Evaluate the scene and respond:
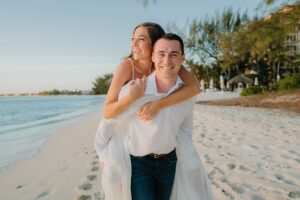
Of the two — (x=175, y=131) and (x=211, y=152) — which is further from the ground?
(x=175, y=131)

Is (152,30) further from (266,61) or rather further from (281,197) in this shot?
(266,61)

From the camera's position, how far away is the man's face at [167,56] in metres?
1.97

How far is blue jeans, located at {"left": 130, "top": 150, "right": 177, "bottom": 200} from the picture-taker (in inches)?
78.7

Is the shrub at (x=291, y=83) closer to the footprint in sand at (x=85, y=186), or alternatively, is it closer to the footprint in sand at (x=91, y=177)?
the footprint in sand at (x=91, y=177)

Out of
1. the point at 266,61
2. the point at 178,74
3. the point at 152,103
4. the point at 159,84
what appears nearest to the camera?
the point at 152,103

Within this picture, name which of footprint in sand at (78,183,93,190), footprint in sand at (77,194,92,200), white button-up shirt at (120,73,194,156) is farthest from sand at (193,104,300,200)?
white button-up shirt at (120,73,194,156)

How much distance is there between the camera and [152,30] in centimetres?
209

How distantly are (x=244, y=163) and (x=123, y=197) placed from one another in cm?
312

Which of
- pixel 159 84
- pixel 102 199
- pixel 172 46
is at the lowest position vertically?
pixel 102 199

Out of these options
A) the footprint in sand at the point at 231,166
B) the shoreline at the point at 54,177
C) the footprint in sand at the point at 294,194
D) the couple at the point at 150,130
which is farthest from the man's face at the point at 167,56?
the footprint in sand at the point at 231,166

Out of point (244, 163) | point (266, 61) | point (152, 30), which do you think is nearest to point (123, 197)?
point (152, 30)

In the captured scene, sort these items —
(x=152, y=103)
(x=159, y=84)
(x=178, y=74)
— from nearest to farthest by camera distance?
1. (x=152, y=103)
2. (x=159, y=84)
3. (x=178, y=74)

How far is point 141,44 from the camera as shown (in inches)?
82.5

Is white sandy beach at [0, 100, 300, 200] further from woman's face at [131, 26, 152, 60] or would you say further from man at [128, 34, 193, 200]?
woman's face at [131, 26, 152, 60]
